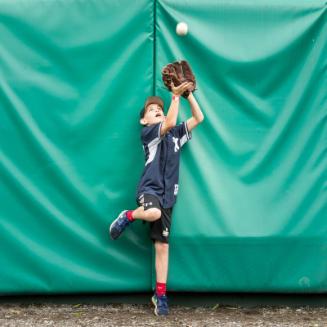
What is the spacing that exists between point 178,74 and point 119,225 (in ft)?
3.65

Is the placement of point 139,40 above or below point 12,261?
above

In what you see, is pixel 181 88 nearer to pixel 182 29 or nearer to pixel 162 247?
pixel 182 29

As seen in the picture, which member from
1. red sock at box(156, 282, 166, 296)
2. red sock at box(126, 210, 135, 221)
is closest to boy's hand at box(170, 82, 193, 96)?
red sock at box(126, 210, 135, 221)

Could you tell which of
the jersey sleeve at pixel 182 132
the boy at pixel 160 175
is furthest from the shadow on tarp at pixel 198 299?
the jersey sleeve at pixel 182 132

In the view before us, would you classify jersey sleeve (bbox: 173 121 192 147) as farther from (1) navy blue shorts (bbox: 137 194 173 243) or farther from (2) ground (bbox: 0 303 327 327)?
(2) ground (bbox: 0 303 327 327)

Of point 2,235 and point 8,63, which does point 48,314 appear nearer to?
point 2,235

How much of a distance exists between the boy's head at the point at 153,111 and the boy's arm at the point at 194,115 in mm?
190

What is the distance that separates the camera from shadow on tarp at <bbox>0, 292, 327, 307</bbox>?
407 centimetres

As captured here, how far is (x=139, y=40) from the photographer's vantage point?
388cm

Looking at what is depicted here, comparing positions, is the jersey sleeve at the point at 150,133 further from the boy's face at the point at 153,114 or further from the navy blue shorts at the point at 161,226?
the navy blue shorts at the point at 161,226

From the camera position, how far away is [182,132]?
12.4 ft

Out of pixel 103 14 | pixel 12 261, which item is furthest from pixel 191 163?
pixel 12 261

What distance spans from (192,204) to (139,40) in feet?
4.07

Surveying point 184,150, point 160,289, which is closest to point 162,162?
point 184,150
